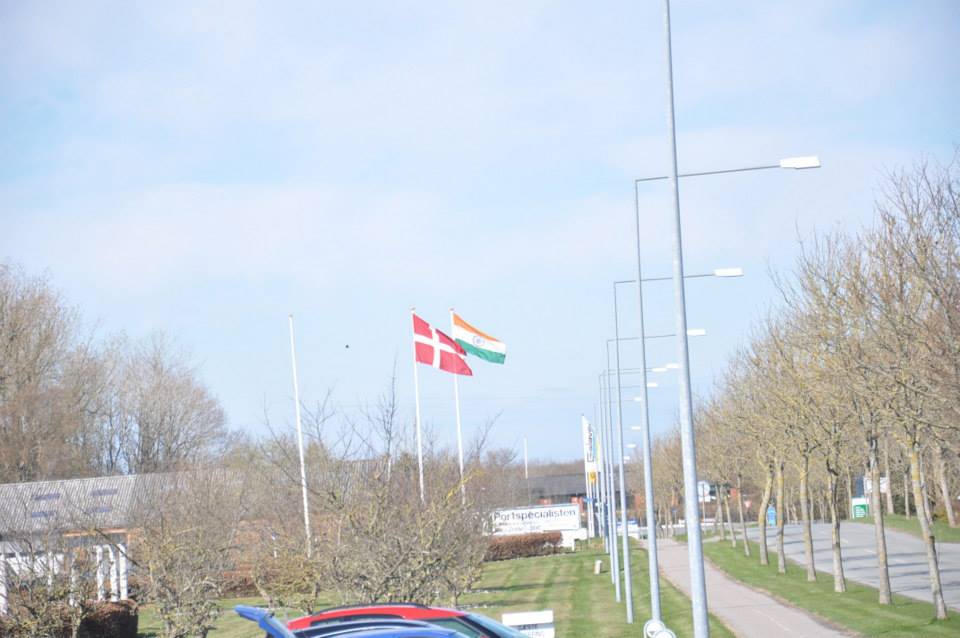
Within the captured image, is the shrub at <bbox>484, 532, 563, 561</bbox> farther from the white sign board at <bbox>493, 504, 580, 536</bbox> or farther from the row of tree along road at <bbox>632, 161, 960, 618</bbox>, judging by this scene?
the row of tree along road at <bbox>632, 161, 960, 618</bbox>

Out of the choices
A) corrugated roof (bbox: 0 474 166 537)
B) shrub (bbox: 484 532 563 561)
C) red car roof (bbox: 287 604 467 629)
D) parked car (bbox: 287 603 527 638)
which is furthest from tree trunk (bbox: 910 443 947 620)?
shrub (bbox: 484 532 563 561)

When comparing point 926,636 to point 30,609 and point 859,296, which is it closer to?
point 859,296

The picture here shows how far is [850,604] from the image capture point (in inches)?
1198

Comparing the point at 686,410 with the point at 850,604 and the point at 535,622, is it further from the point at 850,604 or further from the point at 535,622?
the point at 850,604

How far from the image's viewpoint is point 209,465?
31.9m

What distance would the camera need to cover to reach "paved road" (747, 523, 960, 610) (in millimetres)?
34094

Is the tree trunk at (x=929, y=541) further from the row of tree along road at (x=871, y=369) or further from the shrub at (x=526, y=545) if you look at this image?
the shrub at (x=526, y=545)

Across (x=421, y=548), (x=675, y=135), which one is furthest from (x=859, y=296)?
(x=421, y=548)

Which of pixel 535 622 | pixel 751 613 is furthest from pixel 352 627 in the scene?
pixel 751 613

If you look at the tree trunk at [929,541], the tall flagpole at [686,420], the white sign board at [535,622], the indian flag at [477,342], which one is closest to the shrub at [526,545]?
the indian flag at [477,342]

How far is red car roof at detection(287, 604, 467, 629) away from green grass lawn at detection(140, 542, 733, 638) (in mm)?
15276

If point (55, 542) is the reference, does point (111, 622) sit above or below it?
below

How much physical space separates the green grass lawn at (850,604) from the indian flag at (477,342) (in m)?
11.7

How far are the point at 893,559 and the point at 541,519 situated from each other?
30.5 m
